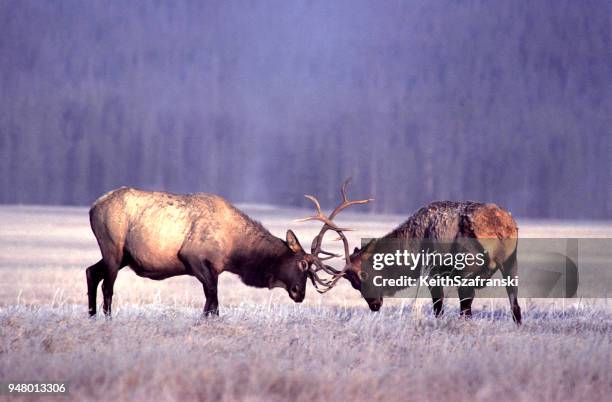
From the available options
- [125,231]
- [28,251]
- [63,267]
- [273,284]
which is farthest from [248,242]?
[28,251]

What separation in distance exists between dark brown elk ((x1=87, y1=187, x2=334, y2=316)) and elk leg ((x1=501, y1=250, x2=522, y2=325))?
2524 millimetres

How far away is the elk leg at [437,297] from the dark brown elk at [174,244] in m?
1.64

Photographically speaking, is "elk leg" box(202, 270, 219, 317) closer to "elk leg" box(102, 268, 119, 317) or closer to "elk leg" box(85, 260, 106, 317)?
"elk leg" box(102, 268, 119, 317)

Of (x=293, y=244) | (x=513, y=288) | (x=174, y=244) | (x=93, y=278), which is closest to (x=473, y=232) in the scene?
(x=513, y=288)

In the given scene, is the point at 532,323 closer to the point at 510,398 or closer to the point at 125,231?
the point at 510,398

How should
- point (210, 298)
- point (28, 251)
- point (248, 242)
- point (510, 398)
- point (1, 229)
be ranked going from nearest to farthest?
point (510, 398)
point (210, 298)
point (248, 242)
point (28, 251)
point (1, 229)

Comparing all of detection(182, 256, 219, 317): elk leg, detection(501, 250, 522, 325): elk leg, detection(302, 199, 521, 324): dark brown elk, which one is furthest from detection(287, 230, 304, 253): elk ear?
detection(501, 250, 522, 325): elk leg

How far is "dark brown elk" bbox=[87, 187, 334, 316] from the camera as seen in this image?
10258 mm

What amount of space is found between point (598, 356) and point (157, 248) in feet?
18.3

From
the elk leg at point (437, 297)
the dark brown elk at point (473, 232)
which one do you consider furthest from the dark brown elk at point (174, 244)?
the elk leg at point (437, 297)

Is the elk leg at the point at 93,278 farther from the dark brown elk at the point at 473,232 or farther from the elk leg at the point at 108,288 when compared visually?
the dark brown elk at the point at 473,232

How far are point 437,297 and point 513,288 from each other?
45.3 inches

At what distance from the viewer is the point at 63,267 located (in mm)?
19125

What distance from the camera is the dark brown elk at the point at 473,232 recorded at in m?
10.3
